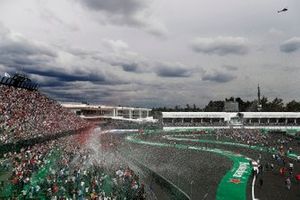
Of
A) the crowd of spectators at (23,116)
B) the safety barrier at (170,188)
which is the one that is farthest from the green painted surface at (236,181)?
the crowd of spectators at (23,116)

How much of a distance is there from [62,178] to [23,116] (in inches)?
631

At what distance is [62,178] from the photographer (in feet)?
68.7

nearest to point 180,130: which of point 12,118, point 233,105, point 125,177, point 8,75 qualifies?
point 233,105

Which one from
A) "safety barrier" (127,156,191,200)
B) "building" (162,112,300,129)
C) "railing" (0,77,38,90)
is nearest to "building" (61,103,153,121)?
"building" (162,112,300,129)

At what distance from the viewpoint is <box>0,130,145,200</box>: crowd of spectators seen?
1800cm

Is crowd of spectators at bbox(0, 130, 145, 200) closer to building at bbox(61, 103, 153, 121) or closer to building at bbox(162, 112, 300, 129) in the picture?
building at bbox(61, 103, 153, 121)

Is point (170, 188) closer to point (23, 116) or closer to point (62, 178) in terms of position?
point (62, 178)

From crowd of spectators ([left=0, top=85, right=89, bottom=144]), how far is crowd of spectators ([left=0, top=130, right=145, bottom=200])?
6.40ft

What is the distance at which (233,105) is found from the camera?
109 metres

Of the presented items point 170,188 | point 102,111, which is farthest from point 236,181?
point 102,111

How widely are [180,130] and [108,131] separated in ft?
59.0

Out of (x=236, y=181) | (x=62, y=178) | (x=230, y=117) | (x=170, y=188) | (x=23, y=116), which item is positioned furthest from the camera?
(x=230, y=117)

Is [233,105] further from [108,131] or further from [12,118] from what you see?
[12,118]

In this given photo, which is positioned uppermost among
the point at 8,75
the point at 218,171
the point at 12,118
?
the point at 8,75
